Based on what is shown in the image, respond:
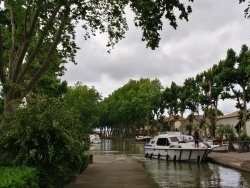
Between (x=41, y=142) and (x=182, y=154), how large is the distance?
20.2 meters

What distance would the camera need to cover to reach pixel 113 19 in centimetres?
1698

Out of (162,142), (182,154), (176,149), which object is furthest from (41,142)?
(162,142)

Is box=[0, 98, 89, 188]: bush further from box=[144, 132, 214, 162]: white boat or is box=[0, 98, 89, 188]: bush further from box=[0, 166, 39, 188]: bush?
box=[144, 132, 214, 162]: white boat

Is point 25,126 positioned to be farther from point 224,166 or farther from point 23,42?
point 224,166

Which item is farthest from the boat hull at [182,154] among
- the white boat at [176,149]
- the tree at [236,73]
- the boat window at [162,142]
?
the tree at [236,73]

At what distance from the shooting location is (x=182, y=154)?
29.9m

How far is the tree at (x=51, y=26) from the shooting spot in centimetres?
1149

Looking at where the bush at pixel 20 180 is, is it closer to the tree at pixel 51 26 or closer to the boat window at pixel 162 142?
the tree at pixel 51 26

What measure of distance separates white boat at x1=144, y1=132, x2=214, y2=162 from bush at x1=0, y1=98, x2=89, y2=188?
18938mm

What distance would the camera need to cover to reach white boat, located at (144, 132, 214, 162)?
1145 inches

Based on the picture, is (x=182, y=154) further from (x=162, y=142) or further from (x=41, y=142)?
(x=41, y=142)

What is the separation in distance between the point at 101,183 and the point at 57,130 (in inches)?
193

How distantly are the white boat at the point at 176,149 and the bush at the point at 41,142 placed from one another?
1894cm

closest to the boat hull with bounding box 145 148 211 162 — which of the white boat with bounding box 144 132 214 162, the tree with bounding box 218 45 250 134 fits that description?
the white boat with bounding box 144 132 214 162
